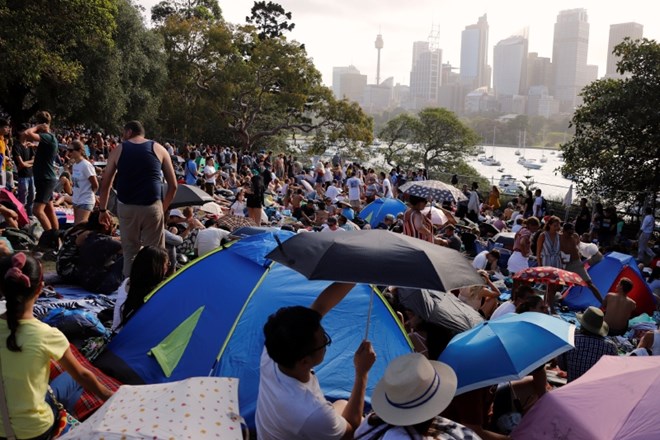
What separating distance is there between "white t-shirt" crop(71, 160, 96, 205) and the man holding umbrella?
5868mm

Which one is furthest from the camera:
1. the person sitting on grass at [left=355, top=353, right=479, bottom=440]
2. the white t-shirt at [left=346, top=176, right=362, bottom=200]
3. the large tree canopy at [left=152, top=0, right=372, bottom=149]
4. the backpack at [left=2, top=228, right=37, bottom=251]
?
the large tree canopy at [left=152, top=0, right=372, bottom=149]

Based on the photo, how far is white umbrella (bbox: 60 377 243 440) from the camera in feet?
6.00

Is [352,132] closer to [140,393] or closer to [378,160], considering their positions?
[378,160]

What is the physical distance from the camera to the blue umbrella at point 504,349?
3.34 metres

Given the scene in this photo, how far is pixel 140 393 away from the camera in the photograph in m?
2.08

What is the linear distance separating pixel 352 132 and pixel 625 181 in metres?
17.6

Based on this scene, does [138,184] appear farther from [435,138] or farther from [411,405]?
[435,138]

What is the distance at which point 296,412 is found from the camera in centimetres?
247

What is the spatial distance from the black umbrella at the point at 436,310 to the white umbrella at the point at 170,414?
275 centimetres

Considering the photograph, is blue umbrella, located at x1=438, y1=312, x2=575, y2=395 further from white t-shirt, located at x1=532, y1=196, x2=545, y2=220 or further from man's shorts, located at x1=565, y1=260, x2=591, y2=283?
white t-shirt, located at x1=532, y1=196, x2=545, y2=220

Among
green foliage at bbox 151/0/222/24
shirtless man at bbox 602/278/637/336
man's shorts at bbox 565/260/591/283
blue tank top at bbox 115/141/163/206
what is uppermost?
green foliage at bbox 151/0/222/24

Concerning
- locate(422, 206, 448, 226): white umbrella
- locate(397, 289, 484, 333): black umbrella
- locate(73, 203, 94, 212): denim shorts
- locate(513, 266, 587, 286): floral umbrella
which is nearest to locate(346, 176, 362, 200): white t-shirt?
locate(422, 206, 448, 226): white umbrella

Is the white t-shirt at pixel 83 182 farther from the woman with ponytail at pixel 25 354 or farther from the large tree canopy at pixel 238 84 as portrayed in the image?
the large tree canopy at pixel 238 84

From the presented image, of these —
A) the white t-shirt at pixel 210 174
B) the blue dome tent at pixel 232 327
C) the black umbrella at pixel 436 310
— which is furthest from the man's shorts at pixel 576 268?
the white t-shirt at pixel 210 174
